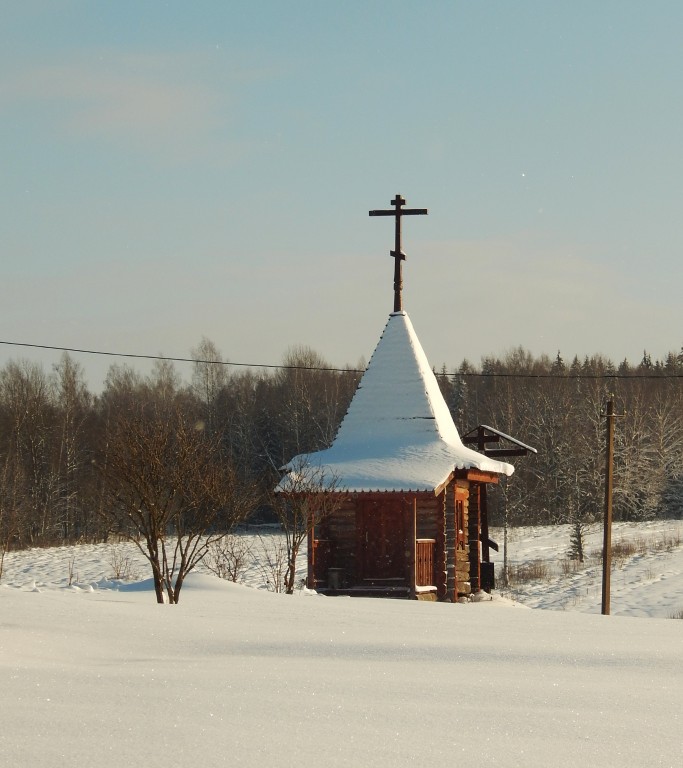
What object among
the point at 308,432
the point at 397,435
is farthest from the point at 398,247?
the point at 308,432

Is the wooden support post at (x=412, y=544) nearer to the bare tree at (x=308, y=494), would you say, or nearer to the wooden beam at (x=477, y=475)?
the wooden beam at (x=477, y=475)

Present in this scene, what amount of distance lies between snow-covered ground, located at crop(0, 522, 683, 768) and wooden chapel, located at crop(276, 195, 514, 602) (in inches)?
267

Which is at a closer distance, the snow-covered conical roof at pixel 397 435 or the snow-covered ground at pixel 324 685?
the snow-covered ground at pixel 324 685

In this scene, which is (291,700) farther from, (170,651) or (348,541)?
(348,541)

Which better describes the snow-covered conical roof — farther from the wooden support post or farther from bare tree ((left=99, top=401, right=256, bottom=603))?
bare tree ((left=99, top=401, right=256, bottom=603))

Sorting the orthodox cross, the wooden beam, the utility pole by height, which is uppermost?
the orthodox cross

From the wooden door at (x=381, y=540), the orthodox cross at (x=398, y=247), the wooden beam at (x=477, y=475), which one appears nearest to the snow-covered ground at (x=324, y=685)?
the wooden beam at (x=477, y=475)

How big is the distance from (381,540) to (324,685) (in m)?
14.0

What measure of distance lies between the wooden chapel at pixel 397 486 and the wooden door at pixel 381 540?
19 millimetres

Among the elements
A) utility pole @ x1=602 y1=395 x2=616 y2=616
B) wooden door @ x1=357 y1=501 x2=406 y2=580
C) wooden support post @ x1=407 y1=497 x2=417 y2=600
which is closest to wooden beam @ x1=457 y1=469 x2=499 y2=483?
wooden support post @ x1=407 y1=497 x2=417 y2=600

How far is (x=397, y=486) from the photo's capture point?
60.4 ft

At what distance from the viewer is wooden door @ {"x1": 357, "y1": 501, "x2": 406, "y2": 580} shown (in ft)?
65.4

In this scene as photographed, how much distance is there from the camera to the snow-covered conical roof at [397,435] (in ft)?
61.6

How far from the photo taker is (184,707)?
5.33 m
